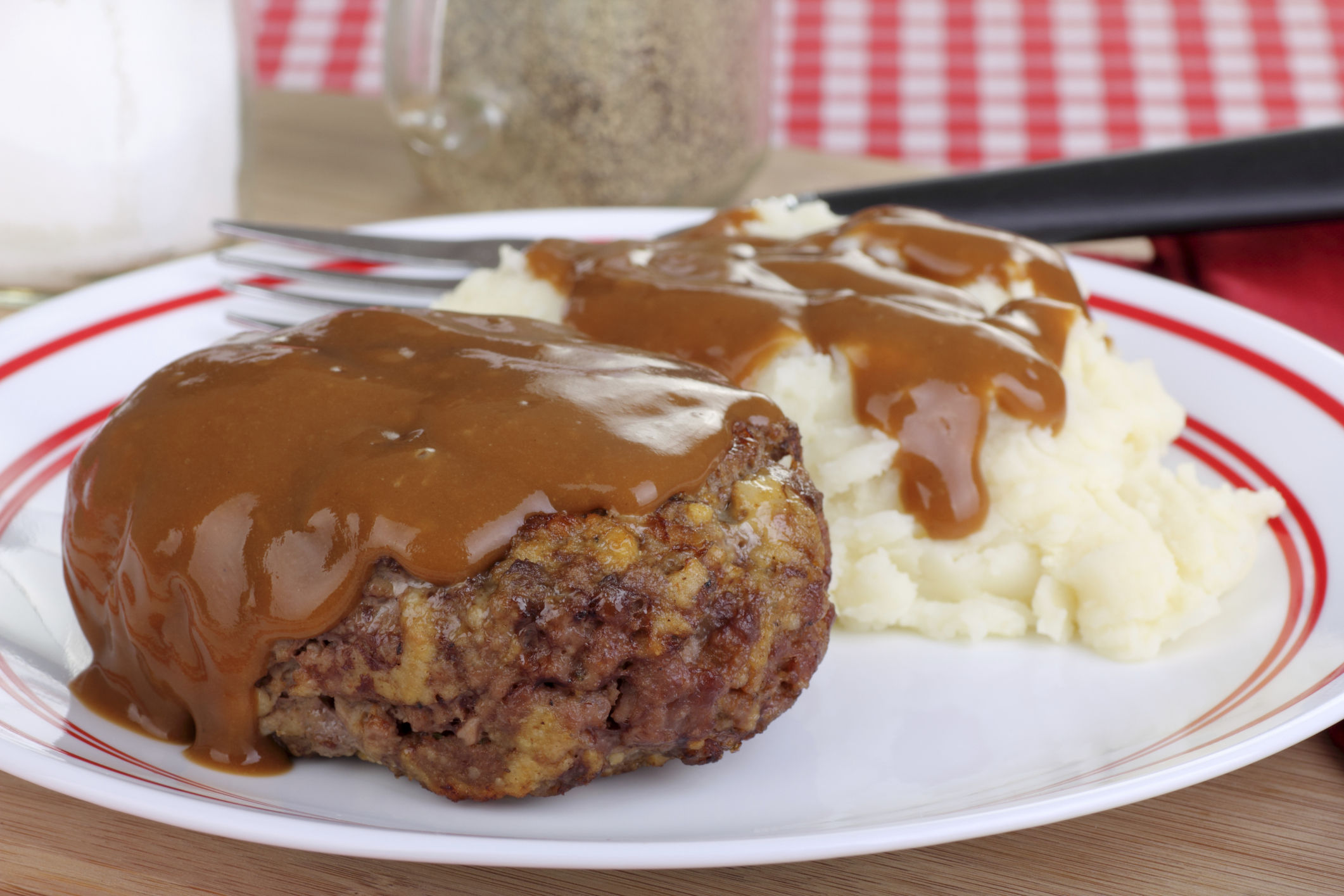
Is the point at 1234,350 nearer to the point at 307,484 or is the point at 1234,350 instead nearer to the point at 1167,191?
the point at 1167,191

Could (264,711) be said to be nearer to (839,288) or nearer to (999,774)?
(999,774)

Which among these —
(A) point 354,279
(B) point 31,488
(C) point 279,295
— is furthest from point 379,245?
(B) point 31,488

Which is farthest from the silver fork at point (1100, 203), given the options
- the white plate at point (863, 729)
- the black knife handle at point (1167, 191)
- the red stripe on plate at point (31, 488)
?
the red stripe on plate at point (31, 488)

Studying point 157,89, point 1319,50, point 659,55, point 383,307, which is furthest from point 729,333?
point 1319,50

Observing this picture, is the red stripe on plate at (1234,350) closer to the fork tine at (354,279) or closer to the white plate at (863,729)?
the white plate at (863,729)

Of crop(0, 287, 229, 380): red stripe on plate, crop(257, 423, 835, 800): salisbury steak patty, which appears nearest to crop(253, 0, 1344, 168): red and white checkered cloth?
crop(0, 287, 229, 380): red stripe on plate

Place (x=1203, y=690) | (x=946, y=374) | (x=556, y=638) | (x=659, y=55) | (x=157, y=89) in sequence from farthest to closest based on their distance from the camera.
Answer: (x=659, y=55) < (x=157, y=89) < (x=946, y=374) < (x=1203, y=690) < (x=556, y=638)

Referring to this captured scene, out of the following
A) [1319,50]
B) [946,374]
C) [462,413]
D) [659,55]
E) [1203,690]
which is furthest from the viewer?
[1319,50]
